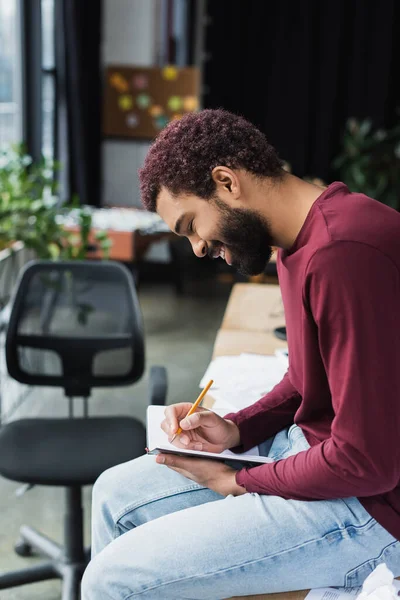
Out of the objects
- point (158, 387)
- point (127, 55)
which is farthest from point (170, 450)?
point (127, 55)

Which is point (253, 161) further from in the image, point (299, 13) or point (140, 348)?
point (299, 13)

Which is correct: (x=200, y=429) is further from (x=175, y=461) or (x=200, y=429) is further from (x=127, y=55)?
(x=127, y=55)

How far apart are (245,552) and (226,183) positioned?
598mm

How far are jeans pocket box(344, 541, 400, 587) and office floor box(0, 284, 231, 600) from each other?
1132mm

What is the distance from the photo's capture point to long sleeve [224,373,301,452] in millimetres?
1438

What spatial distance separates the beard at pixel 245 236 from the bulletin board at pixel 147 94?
4.36 m

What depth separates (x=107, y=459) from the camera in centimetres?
180

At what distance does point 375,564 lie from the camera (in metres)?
1.14

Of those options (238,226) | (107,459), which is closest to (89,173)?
(107,459)

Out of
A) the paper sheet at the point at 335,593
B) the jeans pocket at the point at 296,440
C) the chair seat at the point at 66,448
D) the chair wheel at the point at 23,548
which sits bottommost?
the chair wheel at the point at 23,548

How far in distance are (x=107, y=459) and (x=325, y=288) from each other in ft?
3.21

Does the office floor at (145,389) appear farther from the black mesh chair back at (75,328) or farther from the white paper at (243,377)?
the white paper at (243,377)

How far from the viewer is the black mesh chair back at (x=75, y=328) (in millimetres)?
2133

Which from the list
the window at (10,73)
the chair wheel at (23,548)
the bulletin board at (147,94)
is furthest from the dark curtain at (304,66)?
the chair wheel at (23,548)
